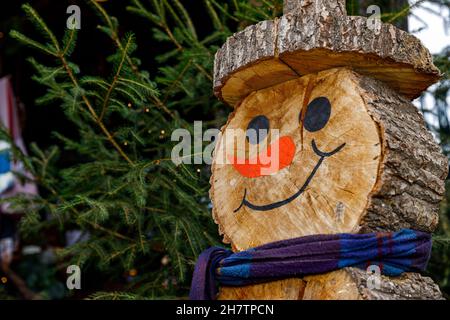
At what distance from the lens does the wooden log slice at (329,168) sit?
64.2 inches

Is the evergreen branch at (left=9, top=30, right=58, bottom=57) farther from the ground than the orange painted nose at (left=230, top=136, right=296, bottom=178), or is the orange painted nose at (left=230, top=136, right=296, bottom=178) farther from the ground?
the evergreen branch at (left=9, top=30, right=58, bottom=57)

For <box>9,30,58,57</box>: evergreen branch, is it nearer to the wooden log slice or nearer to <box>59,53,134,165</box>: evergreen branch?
<box>59,53,134,165</box>: evergreen branch

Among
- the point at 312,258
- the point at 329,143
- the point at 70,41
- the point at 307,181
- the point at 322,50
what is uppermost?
the point at 70,41

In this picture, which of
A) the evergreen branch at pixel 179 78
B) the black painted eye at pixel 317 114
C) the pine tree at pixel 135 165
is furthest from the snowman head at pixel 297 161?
the evergreen branch at pixel 179 78

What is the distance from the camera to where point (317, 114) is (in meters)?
1.78

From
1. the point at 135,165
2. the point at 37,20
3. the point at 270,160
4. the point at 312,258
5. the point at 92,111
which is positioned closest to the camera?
the point at 312,258

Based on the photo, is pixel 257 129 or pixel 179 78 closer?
pixel 257 129

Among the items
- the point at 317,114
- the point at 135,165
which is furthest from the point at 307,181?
the point at 135,165

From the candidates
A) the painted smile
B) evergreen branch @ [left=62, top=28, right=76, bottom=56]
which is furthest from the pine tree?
the painted smile

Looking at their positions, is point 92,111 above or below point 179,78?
below

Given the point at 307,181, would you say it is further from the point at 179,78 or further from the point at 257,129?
the point at 179,78

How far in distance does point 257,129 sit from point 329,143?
0.29 metres

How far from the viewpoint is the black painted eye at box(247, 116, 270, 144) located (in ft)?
6.26
